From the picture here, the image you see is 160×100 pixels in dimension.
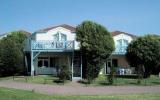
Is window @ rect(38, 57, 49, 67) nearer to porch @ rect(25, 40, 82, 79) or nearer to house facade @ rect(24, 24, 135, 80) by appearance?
house facade @ rect(24, 24, 135, 80)

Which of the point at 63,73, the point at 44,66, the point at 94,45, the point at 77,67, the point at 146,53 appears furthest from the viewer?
the point at 44,66

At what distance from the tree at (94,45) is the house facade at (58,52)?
56.9 inches

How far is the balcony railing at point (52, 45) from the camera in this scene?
1799 inches

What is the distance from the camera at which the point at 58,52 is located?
→ 47188 mm

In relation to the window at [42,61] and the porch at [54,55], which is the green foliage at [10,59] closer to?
the porch at [54,55]

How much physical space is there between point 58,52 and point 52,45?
1.52 meters

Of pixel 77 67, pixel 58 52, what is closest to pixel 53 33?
pixel 58 52

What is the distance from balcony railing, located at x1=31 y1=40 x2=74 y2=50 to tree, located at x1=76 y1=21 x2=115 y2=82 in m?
2.31

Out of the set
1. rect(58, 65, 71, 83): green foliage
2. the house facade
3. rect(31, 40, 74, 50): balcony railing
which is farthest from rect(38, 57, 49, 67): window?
rect(58, 65, 71, 83): green foliage

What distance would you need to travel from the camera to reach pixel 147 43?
4712 centimetres

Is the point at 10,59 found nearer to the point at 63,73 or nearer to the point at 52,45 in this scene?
the point at 52,45

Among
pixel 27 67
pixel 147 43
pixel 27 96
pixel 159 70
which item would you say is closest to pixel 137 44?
pixel 147 43

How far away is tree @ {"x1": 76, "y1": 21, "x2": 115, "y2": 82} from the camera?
4266 cm

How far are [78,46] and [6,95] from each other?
23.6m
